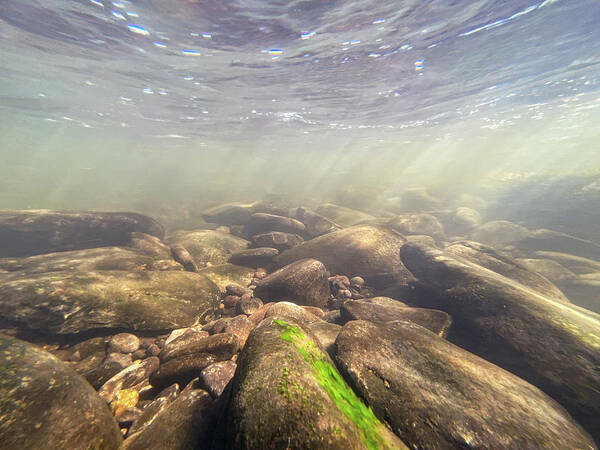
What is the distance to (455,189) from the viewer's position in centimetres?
3014

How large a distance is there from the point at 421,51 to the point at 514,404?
51.7 ft

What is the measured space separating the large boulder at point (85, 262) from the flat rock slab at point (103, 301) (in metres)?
1.33

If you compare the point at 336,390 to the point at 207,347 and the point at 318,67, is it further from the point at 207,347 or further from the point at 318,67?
the point at 318,67

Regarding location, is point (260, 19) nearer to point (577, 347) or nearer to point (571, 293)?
point (577, 347)

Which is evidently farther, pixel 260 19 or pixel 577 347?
pixel 260 19

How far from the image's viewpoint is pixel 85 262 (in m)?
6.54

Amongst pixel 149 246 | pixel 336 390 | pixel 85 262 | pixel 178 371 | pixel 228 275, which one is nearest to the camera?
pixel 336 390

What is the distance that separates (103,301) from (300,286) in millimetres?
4029

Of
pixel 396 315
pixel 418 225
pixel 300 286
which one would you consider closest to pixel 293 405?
pixel 396 315

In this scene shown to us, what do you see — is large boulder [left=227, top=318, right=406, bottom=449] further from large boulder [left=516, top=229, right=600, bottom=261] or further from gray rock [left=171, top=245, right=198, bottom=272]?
large boulder [left=516, top=229, right=600, bottom=261]

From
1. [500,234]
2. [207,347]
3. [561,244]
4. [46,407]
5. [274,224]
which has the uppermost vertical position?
[46,407]

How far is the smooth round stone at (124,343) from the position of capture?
4016 millimetres

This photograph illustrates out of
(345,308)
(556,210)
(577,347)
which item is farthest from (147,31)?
(556,210)

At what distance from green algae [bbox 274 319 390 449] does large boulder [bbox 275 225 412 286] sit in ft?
15.9
